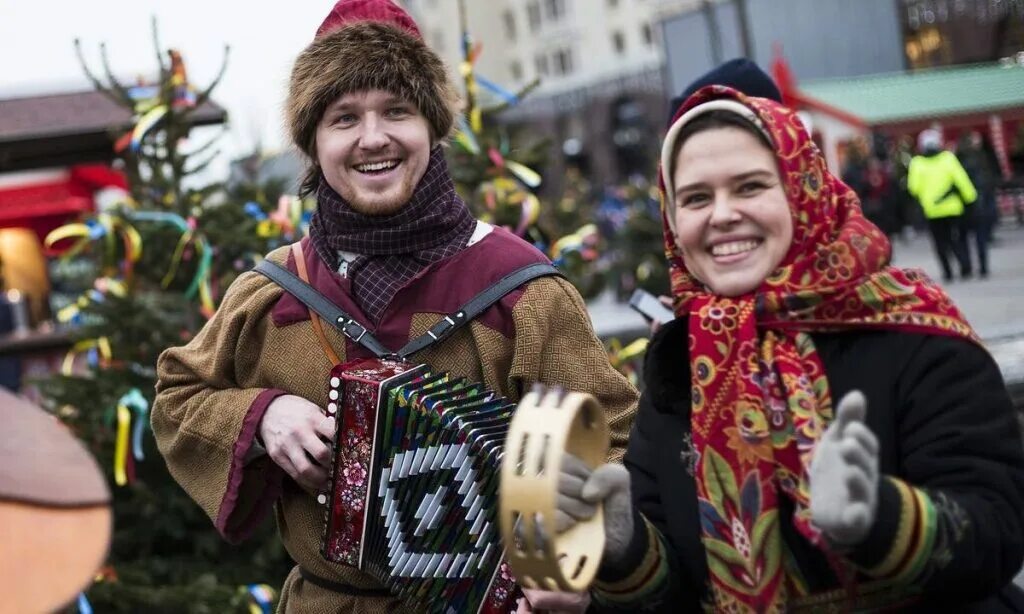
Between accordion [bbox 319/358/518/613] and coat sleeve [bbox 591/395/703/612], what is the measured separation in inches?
11.5

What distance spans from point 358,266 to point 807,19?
112 ft

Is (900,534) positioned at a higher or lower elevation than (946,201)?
higher

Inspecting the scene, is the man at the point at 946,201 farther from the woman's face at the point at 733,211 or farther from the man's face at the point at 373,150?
the woman's face at the point at 733,211

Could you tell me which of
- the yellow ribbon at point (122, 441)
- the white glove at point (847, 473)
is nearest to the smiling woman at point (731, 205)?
the white glove at point (847, 473)

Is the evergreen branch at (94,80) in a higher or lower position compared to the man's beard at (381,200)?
higher

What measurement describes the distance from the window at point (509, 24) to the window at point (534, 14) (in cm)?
184

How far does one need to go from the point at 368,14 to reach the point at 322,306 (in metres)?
0.80

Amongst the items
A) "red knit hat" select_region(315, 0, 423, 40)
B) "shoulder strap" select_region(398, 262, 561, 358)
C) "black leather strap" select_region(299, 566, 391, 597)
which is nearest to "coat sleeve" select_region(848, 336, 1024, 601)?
"shoulder strap" select_region(398, 262, 561, 358)

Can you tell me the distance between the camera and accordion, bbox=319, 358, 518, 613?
8.77 ft

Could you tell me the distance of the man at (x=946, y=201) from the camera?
15.7 metres

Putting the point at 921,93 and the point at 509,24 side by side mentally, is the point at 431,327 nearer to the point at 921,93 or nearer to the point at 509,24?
the point at 921,93

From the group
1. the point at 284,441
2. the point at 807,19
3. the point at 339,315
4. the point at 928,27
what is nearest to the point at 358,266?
the point at 339,315

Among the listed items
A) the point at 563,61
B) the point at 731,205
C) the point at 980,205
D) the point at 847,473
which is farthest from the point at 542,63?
the point at 847,473

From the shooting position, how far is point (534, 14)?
70375mm
